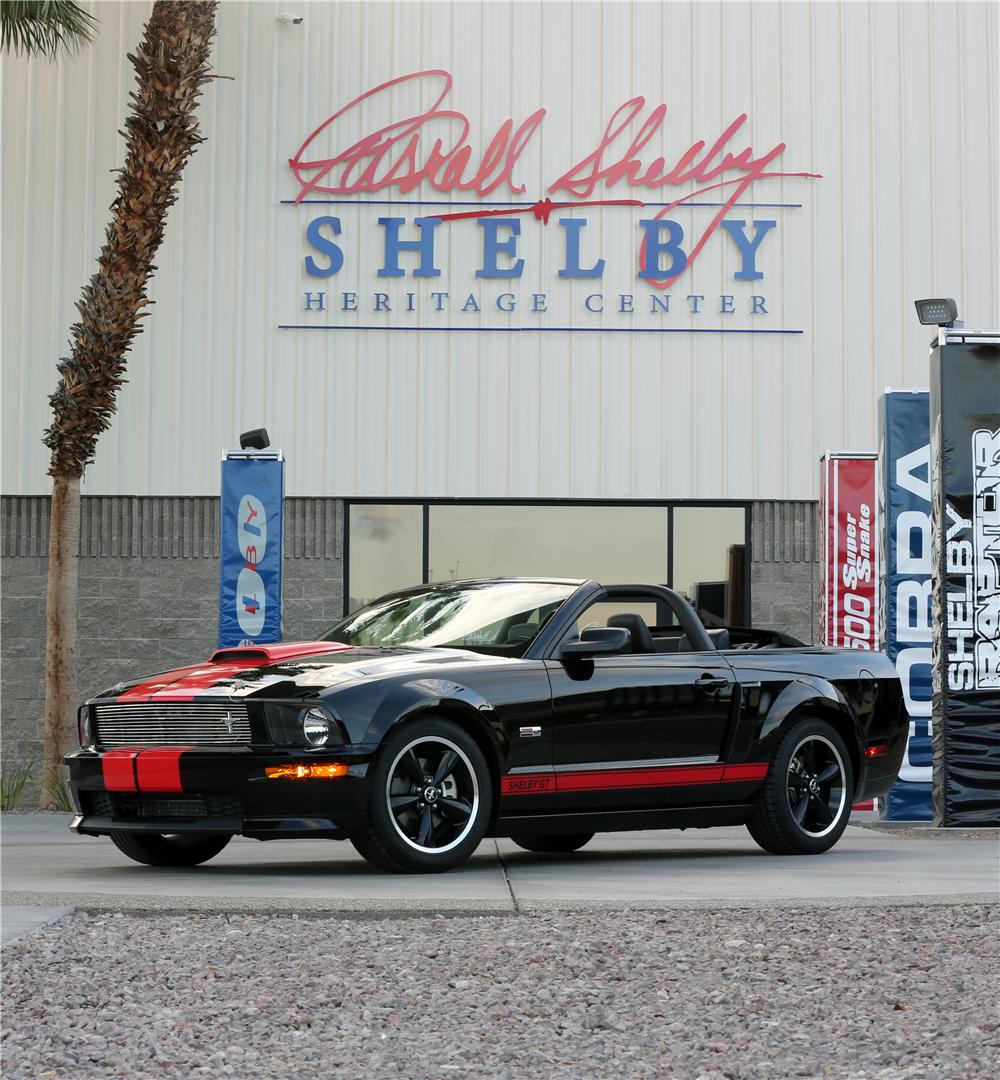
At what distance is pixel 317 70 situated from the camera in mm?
20562

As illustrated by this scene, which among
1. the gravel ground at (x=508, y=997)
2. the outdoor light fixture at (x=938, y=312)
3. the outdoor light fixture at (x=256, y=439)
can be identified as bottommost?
the gravel ground at (x=508, y=997)

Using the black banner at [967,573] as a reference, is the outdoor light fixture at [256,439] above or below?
above

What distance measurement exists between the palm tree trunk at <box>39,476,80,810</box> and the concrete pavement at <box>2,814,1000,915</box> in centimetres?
608

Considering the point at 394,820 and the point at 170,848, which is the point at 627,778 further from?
the point at 170,848

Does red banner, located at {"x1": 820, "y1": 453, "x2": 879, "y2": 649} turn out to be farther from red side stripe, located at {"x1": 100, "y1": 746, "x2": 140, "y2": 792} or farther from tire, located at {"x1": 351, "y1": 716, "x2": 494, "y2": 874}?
red side stripe, located at {"x1": 100, "y1": 746, "x2": 140, "y2": 792}

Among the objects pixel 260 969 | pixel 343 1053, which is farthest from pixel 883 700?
pixel 343 1053

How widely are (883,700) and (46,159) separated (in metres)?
13.5

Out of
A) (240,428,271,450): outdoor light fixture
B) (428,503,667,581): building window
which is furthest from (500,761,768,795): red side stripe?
(428,503,667,581): building window

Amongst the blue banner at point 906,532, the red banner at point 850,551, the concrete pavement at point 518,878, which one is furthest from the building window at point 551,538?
the concrete pavement at point 518,878

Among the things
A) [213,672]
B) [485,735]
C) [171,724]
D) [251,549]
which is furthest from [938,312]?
[251,549]

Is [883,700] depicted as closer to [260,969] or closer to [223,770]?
[223,770]

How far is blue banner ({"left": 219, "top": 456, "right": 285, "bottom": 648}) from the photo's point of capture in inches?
653
